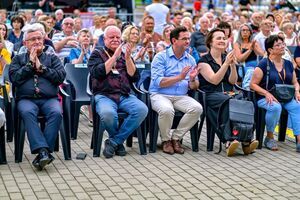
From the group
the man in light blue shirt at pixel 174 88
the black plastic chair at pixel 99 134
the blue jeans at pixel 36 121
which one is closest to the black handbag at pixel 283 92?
the man in light blue shirt at pixel 174 88

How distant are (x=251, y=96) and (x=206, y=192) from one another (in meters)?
2.83

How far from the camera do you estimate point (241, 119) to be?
9.29 metres

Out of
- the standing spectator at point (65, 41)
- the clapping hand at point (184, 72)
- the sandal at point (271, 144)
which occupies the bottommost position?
the sandal at point (271, 144)

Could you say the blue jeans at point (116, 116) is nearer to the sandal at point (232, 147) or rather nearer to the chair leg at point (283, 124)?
the sandal at point (232, 147)

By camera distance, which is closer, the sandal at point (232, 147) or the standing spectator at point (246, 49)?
the sandal at point (232, 147)

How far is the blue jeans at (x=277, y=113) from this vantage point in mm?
9750

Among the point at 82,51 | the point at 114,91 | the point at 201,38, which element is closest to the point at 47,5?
the point at 201,38

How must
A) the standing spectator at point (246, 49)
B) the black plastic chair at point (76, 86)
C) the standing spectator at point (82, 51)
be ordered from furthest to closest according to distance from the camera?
the standing spectator at point (246, 49), the standing spectator at point (82, 51), the black plastic chair at point (76, 86)

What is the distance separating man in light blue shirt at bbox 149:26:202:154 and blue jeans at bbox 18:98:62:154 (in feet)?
4.37

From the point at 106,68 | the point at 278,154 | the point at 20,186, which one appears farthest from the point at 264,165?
the point at 20,186

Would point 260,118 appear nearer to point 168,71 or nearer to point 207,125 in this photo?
point 207,125

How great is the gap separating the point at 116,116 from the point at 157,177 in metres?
1.21

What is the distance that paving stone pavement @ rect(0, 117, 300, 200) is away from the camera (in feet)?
24.3

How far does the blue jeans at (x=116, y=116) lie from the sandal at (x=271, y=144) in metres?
1.71
